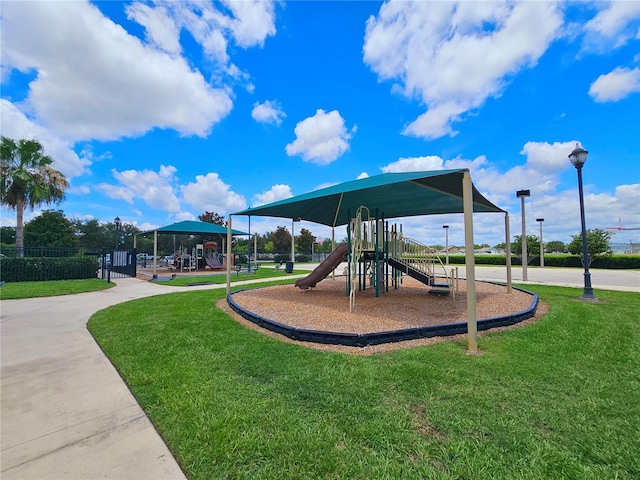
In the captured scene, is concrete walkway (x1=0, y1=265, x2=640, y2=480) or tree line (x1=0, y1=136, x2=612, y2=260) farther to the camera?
tree line (x1=0, y1=136, x2=612, y2=260)

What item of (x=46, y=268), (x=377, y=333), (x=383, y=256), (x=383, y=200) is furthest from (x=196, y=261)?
(x=377, y=333)

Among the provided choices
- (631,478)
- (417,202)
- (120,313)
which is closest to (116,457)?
(631,478)

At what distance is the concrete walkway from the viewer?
2.07 metres

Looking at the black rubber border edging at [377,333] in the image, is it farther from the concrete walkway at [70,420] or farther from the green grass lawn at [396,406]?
the concrete walkway at [70,420]

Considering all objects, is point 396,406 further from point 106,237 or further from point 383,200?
point 106,237

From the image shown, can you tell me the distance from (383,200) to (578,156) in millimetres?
5634

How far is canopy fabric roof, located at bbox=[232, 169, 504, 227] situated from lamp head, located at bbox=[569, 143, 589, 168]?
2461 millimetres

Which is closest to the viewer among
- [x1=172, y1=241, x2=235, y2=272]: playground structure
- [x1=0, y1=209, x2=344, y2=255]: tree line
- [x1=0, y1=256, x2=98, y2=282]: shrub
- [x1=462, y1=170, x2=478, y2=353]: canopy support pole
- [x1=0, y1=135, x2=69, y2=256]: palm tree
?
[x1=462, y1=170, x2=478, y2=353]: canopy support pole

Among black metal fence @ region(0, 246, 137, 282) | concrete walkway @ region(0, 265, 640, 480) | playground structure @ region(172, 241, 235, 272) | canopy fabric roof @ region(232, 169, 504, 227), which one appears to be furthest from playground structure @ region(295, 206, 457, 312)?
playground structure @ region(172, 241, 235, 272)

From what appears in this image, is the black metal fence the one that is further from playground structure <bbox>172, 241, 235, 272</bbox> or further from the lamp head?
the lamp head

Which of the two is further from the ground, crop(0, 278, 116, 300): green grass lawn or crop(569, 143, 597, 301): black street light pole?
crop(569, 143, 597, 301): black street light pole

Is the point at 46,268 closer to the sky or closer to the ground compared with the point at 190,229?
closer to the ground

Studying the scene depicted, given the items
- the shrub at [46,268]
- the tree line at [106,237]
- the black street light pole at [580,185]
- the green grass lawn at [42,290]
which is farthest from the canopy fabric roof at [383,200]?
the tree line at [106,237]

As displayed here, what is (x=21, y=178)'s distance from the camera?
53.0 ft
